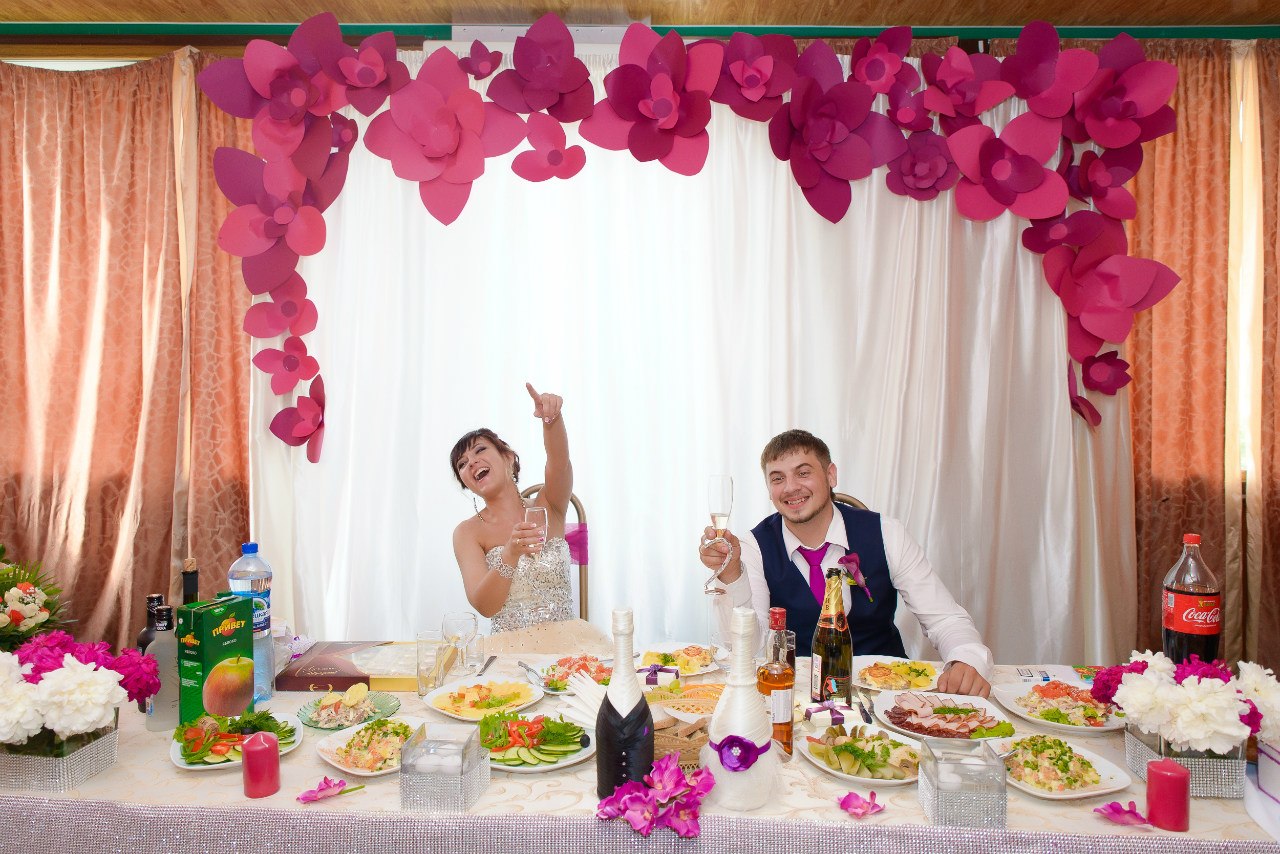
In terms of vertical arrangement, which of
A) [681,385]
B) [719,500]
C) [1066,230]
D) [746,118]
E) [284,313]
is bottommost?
[719,500]

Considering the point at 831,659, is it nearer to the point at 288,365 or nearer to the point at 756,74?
the point at 756,74

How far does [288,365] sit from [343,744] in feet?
6.44

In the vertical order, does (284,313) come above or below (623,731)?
above

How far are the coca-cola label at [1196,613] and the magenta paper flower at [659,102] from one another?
201cm

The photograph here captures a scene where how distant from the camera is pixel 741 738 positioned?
124 cm

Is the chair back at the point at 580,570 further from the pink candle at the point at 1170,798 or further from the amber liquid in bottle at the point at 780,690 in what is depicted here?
the pink candle at the point at 1170,798

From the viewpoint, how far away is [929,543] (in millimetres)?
3148

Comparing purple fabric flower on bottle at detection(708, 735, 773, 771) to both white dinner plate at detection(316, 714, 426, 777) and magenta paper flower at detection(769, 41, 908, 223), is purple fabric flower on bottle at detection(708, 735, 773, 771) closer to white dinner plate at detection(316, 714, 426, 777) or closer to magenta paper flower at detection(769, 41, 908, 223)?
white dinner plate at detection(316, 714, 426, 777)

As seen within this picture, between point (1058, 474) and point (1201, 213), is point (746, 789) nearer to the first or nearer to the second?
point (1058, 474)

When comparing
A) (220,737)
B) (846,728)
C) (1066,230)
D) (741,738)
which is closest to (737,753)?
(741,738)

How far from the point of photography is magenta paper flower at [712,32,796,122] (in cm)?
294

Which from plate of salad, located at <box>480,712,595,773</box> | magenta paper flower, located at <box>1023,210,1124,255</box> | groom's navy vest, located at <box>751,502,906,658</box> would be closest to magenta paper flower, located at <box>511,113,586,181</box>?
groom's navy vest, located at <box>751,502,906,658</box>

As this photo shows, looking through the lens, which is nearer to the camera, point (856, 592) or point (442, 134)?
point (856, 592)

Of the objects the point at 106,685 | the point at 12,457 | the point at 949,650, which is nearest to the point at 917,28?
the point at 949,650
